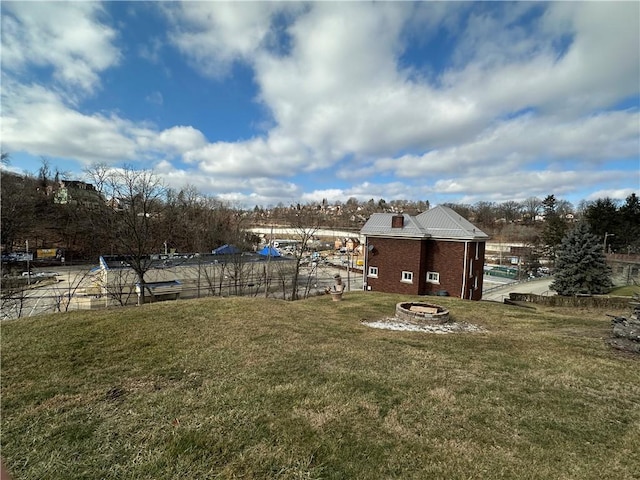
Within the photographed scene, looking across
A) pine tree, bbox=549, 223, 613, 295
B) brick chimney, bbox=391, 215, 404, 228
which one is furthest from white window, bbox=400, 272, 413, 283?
pine tree, bbox=549, 223, 613, 295

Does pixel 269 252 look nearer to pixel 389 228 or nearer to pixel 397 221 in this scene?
pixel 389 228

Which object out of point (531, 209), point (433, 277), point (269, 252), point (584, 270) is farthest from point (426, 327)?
point (531, 209)

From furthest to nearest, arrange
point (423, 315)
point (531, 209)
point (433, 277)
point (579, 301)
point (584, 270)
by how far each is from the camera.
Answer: point (531, 209)
point (584, 270)
point (433, 277)
point (579, 301)
point (423, 315)

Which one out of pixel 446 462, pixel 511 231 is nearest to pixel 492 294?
pixel 446 462

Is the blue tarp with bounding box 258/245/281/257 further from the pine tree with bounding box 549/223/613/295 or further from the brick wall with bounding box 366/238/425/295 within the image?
the pine tree with bounding box 549/223/613/295

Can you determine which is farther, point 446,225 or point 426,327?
point 446,225

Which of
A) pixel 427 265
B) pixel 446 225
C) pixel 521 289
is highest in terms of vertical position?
pixel 446 225

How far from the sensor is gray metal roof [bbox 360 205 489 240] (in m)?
20.0

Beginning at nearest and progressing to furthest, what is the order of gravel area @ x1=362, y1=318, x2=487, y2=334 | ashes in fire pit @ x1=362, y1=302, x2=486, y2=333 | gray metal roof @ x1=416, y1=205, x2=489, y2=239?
gravel area @ x1=362, y1=318, x2=487, y2=334 → ashes in fire pit @ x1=362, y1=302, x2=486, y2=333 → gray metal roof @ x1=416, y1=205, x2=489, y2=239

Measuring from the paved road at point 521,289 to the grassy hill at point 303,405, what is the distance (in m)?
26.2

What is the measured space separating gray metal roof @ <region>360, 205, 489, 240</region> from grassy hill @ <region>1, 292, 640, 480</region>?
13177 millimetres

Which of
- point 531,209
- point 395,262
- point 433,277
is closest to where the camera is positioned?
point 433,277

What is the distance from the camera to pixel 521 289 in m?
33.7

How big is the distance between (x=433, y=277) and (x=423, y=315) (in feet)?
39.3
